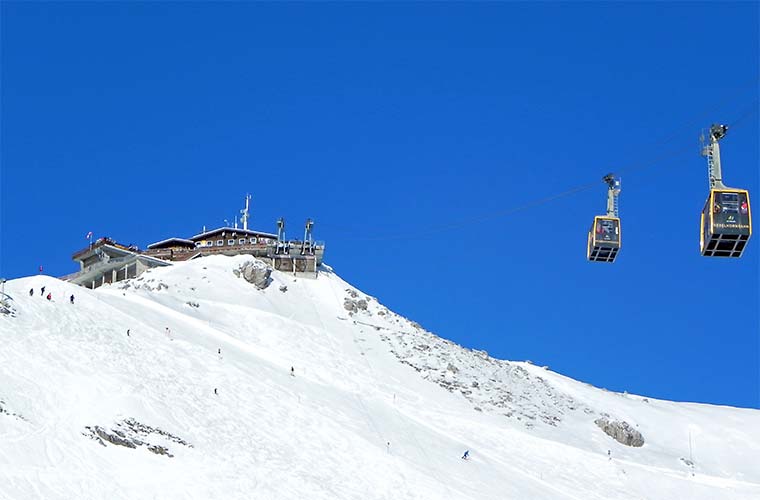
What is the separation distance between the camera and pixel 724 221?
41500 mm

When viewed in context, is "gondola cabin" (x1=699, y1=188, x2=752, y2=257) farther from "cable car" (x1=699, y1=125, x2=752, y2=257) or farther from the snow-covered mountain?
the snow-covered mountain

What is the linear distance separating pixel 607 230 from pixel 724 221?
6.55 meters

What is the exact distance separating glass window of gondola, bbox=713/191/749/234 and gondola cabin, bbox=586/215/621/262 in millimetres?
5712

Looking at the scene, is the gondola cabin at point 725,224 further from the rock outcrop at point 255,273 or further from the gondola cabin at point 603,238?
the rock outcrop at point 255,273

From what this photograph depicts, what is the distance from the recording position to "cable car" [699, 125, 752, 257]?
1633 inches

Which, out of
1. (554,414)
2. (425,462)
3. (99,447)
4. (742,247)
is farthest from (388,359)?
(742,247)

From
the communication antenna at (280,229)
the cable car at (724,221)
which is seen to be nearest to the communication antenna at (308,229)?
the communication antenna at (280,229)

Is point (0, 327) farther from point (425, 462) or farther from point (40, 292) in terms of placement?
point (425, 462)

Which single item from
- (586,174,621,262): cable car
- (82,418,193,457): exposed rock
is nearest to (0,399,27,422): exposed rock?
(82,418,193,457): exposed rock

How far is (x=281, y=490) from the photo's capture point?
55.9m

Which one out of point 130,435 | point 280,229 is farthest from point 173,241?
point 130,435

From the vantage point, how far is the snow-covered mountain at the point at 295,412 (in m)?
55.0

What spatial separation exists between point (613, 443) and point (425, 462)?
20.7m

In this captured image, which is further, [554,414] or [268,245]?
[268,245]
